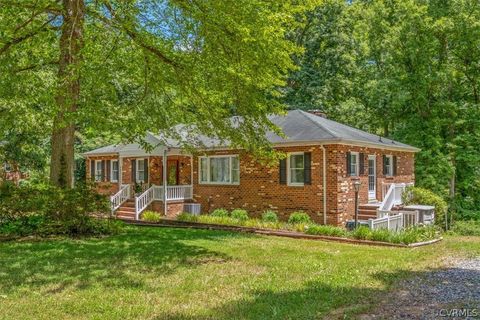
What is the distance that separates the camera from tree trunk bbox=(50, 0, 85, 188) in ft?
35.3

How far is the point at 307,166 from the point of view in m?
16.9

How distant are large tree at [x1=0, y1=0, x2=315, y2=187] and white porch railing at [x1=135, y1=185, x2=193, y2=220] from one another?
628 cm

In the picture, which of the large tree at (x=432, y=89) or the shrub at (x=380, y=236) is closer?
the shrub at (x=380, y=236)

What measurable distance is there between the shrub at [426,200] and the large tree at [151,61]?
9702 millimetres

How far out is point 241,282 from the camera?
732 cm

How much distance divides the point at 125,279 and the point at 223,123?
6727 mm

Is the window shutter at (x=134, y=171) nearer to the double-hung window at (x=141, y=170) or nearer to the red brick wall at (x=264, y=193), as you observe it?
the double-hung window at (x=141, y=170)

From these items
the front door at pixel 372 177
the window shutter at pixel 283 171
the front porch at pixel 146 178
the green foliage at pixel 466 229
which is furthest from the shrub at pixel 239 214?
the green foliage at pixel 466 229

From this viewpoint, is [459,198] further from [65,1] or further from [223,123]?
[65,1]

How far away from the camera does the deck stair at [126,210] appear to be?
20439mm

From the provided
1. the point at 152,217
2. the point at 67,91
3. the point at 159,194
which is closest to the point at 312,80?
the point at 159,194

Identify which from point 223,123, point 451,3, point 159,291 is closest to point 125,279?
point 159,291

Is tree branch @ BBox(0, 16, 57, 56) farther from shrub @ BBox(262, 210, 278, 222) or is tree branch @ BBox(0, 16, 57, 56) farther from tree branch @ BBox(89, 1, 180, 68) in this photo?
shrub @ BBox(262, 210, 278, 222)

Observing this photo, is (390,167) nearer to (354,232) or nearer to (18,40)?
(354,232)
